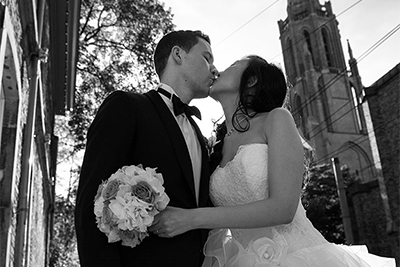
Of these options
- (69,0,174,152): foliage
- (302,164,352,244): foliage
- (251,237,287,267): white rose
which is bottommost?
(251,237,287,267): white rose

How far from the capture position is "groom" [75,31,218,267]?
2027 millimetres

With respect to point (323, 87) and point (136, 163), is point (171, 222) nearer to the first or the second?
point (136, 163)

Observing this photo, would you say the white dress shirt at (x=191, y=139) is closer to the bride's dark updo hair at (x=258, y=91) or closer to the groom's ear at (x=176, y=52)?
the groom's ear at (x=176, y=52)

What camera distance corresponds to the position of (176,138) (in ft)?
7.73

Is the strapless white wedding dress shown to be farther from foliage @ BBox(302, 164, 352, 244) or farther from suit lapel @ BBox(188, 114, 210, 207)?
foliage @ BBox(302, 164, 352, 244)

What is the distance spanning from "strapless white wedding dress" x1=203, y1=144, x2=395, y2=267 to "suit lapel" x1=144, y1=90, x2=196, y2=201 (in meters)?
0.50

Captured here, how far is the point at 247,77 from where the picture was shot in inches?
123

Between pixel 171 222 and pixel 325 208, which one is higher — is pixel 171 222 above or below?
below

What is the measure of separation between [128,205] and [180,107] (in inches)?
31.7

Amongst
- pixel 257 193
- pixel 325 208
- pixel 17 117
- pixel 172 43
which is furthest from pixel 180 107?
pixel 325 208

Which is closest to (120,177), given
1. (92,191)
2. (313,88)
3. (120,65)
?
(92,191)

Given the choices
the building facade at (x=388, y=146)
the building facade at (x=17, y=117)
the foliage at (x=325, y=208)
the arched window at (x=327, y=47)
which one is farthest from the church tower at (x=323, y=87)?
the building facade at (x=17, y=117)

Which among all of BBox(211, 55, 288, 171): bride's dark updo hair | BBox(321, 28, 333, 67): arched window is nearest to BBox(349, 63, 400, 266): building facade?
BBox(211, 55, 288, 171): bride's dark updo hair

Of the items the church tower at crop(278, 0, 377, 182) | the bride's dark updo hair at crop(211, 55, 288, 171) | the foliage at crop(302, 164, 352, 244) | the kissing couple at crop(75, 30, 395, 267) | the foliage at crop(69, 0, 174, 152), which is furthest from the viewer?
the church tower at crop(278, 0, 377, 182)
